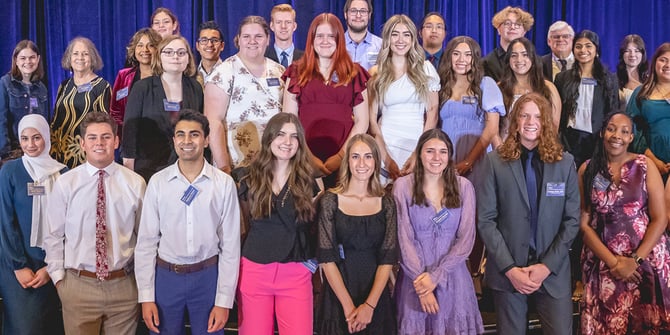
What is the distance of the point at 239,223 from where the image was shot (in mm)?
3273

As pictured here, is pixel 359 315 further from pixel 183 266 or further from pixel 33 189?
pixel 33 189

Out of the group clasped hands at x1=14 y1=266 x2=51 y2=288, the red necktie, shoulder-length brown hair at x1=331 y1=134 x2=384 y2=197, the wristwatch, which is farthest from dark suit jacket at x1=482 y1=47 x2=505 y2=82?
clasped hands at x1=14 y1=266 x2=51 y2=288

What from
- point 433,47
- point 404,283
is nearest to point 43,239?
point 404,283

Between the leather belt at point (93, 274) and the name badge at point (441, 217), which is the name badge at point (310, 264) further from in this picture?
the leather belt at point (93, 274)

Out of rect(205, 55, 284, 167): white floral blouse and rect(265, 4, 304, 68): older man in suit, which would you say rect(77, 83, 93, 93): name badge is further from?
rect(265, 4, 304, 68): older man in suit

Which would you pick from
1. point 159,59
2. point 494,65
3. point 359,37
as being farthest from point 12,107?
point 494,65

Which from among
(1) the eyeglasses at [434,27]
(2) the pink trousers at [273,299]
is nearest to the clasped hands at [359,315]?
(2) the pink trousers at [273,299]

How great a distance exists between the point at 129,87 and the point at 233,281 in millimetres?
1774

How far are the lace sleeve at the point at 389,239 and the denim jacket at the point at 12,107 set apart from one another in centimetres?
279

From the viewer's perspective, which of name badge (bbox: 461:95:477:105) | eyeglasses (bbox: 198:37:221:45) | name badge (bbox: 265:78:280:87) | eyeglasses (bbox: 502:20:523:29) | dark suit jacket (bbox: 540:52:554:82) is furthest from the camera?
eyeglasses (bbox: 502:20:523:29)

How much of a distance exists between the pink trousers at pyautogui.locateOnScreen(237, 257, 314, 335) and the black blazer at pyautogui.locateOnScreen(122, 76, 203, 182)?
1075 millimetres

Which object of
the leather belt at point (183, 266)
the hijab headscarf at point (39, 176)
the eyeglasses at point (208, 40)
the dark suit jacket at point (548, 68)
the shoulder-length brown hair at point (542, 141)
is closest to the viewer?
the leather belt at point (183, 266)

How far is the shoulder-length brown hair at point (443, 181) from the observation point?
10.9ft

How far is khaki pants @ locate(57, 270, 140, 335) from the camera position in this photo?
127 inches
